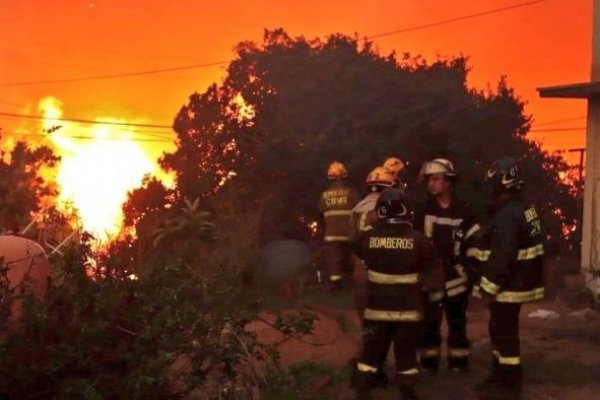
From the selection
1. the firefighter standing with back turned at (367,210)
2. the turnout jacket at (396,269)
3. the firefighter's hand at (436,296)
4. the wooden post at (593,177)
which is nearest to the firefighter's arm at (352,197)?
the wooden post at (593,177)

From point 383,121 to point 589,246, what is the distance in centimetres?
497

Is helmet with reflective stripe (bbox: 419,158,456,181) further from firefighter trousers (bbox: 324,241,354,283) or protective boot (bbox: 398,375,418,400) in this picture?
firefighter trousers (bbox: 324,241,354,283)

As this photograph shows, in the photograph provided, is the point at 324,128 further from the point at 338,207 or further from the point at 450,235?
the point at 450,235

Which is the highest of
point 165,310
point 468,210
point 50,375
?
point 468,210

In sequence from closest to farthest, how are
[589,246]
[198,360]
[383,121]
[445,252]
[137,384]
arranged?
[137,384], [198,360], [445,252], [589,246], [383,121]

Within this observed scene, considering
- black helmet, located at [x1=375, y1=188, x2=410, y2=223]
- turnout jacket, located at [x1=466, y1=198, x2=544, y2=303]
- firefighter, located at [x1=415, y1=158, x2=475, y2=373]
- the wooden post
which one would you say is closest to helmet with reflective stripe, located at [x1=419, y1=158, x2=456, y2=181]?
firefighter, located at [x1=415, y1=158, x2=475, y2=373]

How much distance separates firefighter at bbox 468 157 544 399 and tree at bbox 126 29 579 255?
8057mm

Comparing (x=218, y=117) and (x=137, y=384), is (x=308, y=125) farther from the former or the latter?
(x=137, y=384)

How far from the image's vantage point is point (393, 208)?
20.3 feet

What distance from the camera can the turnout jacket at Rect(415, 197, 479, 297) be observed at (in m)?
6.96

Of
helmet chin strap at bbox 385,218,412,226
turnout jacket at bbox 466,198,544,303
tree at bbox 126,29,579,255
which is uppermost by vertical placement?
tree at bbox 126,29,579,255

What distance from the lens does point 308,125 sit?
1617cm

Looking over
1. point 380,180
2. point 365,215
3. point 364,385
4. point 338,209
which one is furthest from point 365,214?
point 338,209

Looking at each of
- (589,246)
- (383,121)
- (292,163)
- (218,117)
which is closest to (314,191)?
(292,163)
